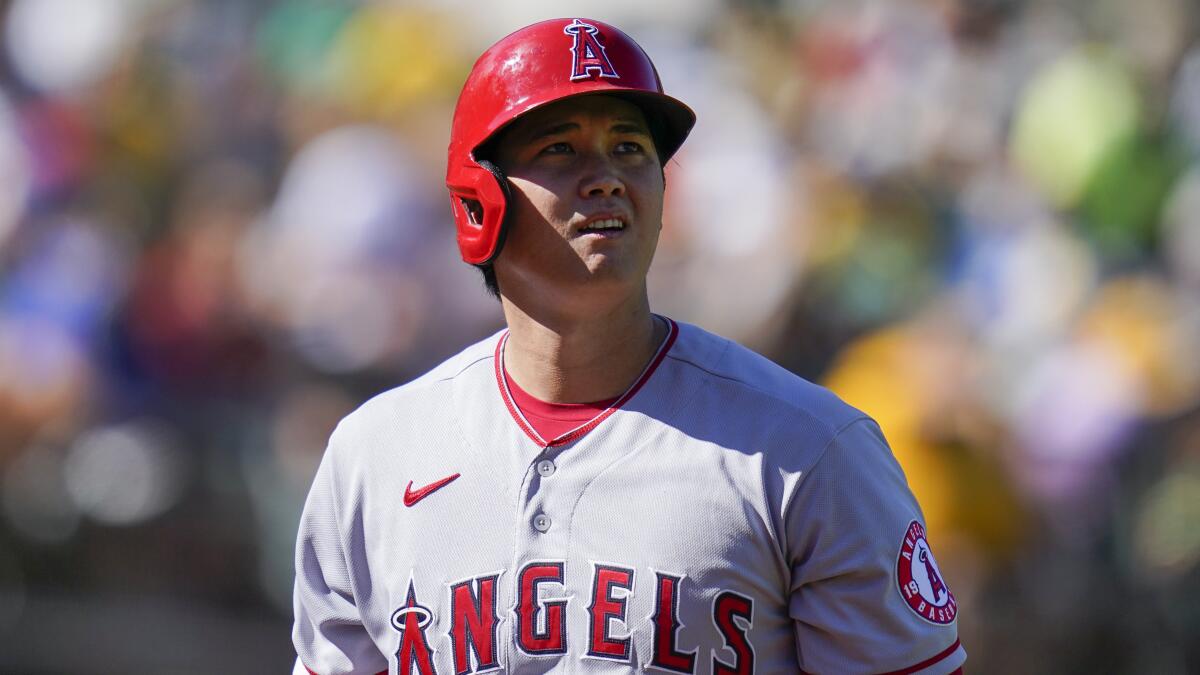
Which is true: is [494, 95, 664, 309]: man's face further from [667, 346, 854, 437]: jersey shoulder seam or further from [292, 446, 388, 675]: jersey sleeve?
[292, 446, 388, 675]: jersey sleeve

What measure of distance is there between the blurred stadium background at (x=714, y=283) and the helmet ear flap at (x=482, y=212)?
2.93 meters

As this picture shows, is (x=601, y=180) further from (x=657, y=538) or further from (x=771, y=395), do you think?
(x=657, y=538)

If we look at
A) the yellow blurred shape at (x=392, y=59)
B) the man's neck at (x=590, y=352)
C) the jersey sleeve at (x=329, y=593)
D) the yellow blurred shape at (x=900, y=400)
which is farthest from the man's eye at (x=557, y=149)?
the yellow blurred shape at (x=392, y=59)

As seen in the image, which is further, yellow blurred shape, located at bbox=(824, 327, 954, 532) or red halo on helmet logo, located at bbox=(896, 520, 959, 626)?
yellow blurred shape, located at bbox=(824, 327, 954, 532)

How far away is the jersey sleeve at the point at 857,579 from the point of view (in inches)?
96.7

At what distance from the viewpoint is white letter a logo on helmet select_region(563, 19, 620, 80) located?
2.62 meters

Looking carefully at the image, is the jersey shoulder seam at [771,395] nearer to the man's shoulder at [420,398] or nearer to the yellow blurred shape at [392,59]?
the man's shoulder at [420,398]

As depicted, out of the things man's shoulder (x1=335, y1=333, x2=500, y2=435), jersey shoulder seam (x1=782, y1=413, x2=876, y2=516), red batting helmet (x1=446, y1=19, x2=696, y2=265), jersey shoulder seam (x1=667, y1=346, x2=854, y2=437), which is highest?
red batting helmet (x1=446, y1=19, x2=696, y2=265)

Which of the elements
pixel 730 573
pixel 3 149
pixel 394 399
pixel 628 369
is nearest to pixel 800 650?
pixel 730 573

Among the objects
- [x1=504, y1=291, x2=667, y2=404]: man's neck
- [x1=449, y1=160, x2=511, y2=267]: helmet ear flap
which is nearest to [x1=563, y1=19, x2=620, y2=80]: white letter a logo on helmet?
[x1=449, y1=160, x2=511, y2=267]: helmet ear flap

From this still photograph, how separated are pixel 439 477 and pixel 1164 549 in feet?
12.3

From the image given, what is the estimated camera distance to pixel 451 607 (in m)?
2.61

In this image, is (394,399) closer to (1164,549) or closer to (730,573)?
(730,573)

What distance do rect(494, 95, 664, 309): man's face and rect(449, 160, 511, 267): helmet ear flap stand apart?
0.03 meters
